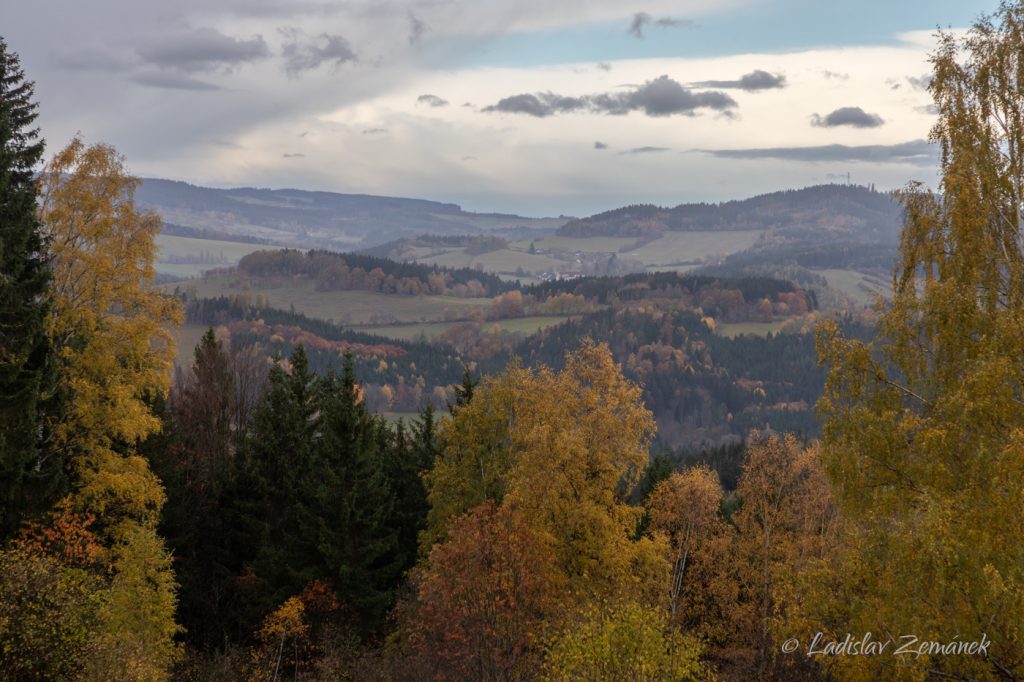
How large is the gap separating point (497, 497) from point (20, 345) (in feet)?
76.6

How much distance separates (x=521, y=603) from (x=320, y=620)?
14271mm

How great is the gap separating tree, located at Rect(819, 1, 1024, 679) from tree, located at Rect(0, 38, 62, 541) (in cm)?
2791

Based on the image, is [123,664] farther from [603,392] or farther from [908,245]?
[908,245]

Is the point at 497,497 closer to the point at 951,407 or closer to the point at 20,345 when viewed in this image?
the point at 20,345

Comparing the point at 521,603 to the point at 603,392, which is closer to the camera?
the point at 521,603

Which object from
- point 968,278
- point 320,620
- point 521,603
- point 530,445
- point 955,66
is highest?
point 955,66

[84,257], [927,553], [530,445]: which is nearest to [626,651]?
[530,445]

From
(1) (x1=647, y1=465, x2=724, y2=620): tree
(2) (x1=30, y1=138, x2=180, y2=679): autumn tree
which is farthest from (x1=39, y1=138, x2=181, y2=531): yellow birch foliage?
(1) (x1=647, y1=465, x2=724, y2=620): tree

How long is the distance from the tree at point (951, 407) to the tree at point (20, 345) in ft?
91.6

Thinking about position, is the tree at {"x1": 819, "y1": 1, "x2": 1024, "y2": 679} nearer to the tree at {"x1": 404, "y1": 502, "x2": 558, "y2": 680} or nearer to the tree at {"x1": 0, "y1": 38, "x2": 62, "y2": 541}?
the tree at {"x1": 404, "y1": 502, "x2": 558, "y2": 680}

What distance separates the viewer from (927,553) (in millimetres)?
14977

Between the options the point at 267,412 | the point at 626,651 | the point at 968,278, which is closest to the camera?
the point at 968,278

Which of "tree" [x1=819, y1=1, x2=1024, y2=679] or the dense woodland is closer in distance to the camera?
"tree" [x1=819, y1=1, x2=1024, y2=679]

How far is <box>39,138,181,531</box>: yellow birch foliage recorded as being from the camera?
33156 mm
